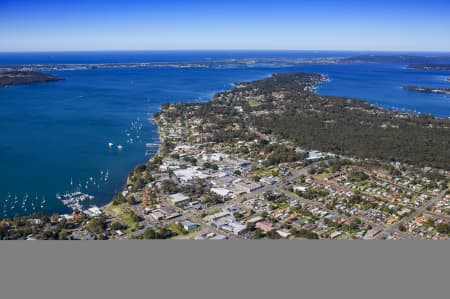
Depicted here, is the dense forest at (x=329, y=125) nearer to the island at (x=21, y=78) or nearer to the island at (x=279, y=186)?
the island at (x=279, y=186)

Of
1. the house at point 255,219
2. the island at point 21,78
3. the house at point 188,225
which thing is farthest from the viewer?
the island at point 21,78

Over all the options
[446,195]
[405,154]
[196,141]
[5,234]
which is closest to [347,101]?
[405,154]

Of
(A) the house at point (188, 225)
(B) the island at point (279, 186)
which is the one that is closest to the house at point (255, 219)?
(B) the island at point (279, 186)

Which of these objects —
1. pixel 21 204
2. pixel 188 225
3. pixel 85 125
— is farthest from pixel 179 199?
pixel 85 125

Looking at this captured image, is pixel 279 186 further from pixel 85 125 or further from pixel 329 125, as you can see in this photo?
pixel 85 125

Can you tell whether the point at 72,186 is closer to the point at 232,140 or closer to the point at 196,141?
the point at 196,141
